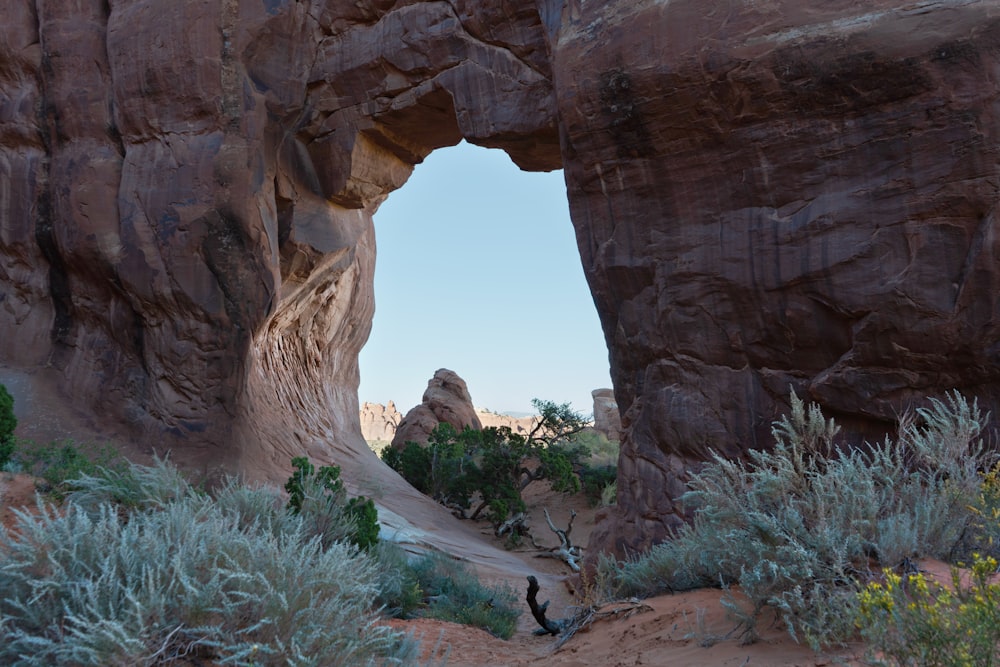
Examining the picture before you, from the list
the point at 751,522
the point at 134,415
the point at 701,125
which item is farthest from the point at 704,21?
the point at 134,415

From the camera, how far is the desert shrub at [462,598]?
23.9ft

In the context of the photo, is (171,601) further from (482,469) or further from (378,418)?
(378,418)

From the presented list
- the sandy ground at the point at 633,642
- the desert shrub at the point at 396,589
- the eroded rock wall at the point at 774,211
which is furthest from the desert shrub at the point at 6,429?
the eroded rock wall at the point at 774,211

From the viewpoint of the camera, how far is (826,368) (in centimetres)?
732

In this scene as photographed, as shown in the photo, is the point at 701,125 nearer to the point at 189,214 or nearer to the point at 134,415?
the point at 189,214

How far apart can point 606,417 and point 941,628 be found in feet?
88.4

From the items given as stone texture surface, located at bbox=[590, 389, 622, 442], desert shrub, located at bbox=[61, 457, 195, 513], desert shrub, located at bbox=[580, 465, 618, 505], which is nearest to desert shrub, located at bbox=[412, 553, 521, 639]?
desert shrub, located at bbox=[61, 457, 195, 513]

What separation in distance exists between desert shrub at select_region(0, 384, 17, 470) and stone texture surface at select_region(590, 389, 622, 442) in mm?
20521

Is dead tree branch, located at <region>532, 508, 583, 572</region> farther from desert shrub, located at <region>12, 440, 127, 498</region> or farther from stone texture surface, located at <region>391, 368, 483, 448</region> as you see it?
stone texture surface, located at <region>391, 368, 483, 448</region>

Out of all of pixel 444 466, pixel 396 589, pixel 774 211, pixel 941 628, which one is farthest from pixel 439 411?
pixel 941 628

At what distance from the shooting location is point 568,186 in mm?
8992

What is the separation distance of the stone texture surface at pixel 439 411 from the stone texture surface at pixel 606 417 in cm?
657

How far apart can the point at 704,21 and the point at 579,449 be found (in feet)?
43.7

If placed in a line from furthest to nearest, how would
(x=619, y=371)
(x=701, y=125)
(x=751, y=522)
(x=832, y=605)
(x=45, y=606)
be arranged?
(x=619, y=371) < (x=701, y=125) < (x=751, y=522) < (x=832, y=605) < (x=45, y=606)
